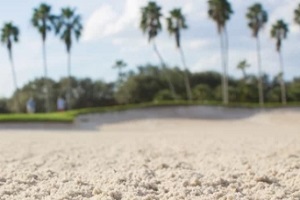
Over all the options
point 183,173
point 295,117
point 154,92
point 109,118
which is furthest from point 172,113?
point 154,92

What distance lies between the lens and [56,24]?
2034 inches

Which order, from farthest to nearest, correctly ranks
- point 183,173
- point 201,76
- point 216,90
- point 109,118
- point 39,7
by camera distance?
1. point 201,76
2. point 216,90
3. point 39,7
4. point 109,118
5. point 183,173

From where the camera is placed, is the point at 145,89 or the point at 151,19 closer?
the point at 151,19

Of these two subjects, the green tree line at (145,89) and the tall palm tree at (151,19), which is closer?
the tall palm tree at (151,19)

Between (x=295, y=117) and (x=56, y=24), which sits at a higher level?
(x=56, y=24)

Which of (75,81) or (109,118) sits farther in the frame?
(75,81)

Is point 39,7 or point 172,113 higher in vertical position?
point 39,7

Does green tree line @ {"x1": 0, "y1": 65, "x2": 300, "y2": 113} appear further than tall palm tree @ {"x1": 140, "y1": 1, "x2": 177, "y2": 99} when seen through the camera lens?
Yes

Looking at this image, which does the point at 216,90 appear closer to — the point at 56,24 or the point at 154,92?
the point at 154,92

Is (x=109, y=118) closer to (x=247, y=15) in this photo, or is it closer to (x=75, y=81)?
(x=247, y=15)

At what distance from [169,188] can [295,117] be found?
33.7m

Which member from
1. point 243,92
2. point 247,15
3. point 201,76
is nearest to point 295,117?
point 247,15

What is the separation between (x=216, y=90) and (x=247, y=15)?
66.8 feet

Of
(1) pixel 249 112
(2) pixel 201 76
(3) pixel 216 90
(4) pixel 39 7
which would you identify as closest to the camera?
(1) pixel 249 112
